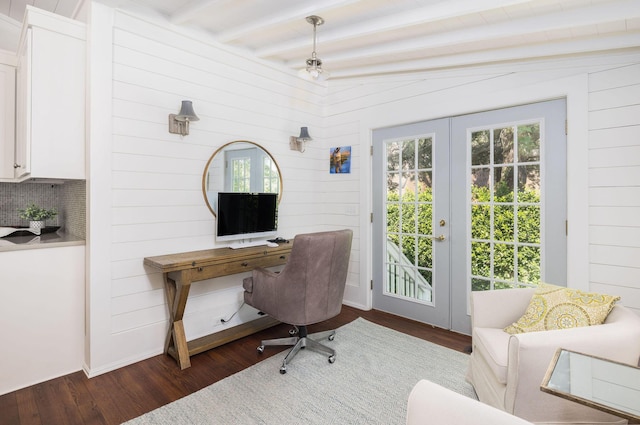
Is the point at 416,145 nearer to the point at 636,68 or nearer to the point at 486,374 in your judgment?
the point at 636,68

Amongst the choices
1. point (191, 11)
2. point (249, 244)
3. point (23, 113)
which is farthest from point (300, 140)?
point (23, 113)

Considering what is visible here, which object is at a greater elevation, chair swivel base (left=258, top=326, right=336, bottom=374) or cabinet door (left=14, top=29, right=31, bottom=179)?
cabinet door (left=14, top=29, right=31, bottom=179)

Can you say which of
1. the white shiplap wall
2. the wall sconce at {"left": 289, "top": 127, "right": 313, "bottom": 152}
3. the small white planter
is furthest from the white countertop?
the wall sconce at {"left": 289, "top": 127, "right": 313, "bottom": 152}

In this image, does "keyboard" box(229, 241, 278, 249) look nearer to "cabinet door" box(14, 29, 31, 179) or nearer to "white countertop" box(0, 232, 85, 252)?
"white countertop" box(0, 232, 85, 252)

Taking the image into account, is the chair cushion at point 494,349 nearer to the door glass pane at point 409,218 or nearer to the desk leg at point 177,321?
the door glass pane at point 409,218

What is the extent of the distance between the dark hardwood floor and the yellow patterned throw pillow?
1001 millimetres

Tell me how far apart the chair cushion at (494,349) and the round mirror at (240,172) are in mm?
2277

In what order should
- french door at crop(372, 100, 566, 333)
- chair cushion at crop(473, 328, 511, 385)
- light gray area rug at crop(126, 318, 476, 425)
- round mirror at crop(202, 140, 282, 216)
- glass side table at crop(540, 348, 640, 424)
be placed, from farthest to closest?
round mirror at crop(202, 140, 282, 216) < french door at crop(372, 100, 566, 333) < light gray area rug at crop(126, 318, 476, 425) < chair cushion at crop(473, 328, 511, 385) < glass side table at crop(540, 348, 640, 424)

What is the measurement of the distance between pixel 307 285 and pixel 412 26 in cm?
204

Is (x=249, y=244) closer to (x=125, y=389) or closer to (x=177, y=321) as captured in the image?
(x=177, y=321)

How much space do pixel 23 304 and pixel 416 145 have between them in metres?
3.38

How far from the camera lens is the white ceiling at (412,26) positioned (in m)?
2.20

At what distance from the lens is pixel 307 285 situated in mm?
2453

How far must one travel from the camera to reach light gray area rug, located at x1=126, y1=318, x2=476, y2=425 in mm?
1955
